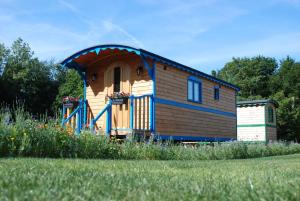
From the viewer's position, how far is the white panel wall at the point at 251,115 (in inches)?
998

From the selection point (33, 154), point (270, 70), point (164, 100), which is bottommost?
point (33, 154)

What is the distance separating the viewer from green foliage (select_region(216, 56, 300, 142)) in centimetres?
3701

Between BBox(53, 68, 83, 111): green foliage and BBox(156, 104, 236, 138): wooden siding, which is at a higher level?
BBox(53, 68, 83, 111): green foliage

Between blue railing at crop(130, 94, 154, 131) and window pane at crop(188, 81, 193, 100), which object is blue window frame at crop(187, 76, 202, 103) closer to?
window pane at crop(188, 81, 193, 100)

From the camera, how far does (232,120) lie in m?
19.3

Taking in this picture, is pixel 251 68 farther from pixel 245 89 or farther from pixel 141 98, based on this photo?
pixel 141 98

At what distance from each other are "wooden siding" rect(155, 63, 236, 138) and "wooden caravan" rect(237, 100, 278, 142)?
700 cm

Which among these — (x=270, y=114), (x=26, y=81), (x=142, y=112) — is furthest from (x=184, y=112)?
(x=26, y=81)

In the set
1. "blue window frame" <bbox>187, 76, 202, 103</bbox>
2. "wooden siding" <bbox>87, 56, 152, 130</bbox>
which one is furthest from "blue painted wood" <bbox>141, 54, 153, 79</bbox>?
"blue window frame" <bbox>187, 76, 202, 103</bbox>

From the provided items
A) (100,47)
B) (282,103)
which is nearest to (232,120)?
(100,47)

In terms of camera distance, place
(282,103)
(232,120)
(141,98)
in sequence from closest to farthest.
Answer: (141,98)
(232,120)
(282,103)

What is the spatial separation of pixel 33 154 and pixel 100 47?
676 cm

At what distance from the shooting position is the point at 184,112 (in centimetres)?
1491

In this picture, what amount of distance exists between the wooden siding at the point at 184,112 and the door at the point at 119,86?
4.03 ft
